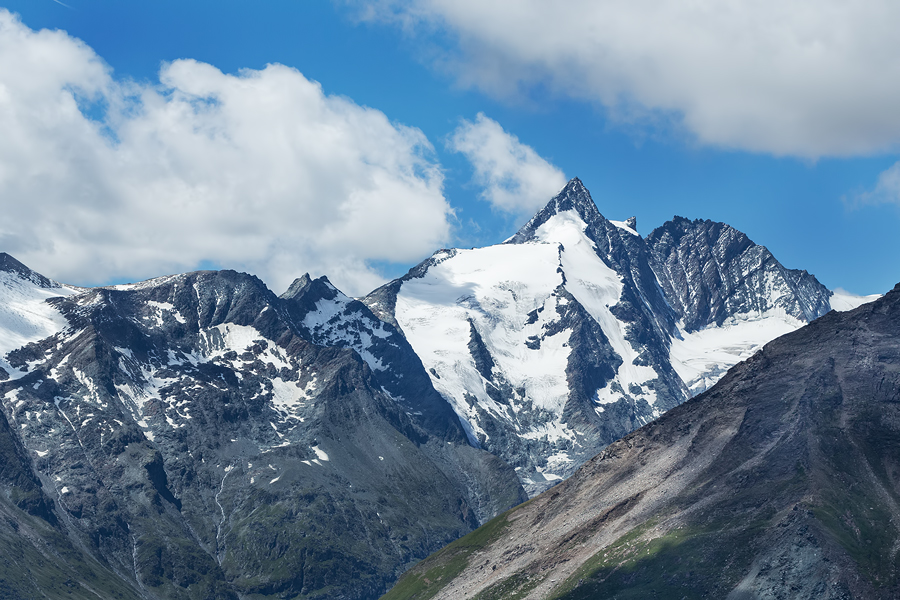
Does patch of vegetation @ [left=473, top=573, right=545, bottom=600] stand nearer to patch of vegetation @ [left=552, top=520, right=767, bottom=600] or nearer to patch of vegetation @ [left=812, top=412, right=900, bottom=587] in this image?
patch of vegetation @ [left=552, top=520, right=767, bottom=600]

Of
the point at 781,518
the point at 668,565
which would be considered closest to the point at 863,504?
the point at 781,518

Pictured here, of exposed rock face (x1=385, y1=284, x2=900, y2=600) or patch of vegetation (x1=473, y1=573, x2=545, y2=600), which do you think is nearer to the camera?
exposed rock face (x1=385, y1=284, x2=900, y2=600)

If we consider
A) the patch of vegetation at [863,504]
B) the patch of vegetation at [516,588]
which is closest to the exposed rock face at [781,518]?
the patch of vegetation at [863,504]

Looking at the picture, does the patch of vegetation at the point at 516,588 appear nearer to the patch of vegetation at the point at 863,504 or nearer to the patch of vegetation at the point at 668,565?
the patch of vegetation at the point at 668,565

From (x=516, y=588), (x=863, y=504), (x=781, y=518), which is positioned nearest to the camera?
(x=781, y=518)

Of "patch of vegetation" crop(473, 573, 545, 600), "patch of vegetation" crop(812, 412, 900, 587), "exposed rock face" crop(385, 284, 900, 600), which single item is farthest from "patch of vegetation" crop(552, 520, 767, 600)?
"patch of vegetation" crop(812, 412, 900, 587)

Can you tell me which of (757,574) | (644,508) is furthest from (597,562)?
(757,574)

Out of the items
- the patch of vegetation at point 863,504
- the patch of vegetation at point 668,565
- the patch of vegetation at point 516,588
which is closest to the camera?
the patch of vegetation at point 863,504

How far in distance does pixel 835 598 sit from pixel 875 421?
180 ft

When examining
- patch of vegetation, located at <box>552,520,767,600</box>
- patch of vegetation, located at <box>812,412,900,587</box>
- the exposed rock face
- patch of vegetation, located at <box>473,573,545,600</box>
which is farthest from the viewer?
patch of vegetation, located at <box>473,573,545,600</box>

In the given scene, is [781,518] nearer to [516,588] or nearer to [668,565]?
[668,565]

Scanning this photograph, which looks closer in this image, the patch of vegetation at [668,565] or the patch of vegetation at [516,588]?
A: the patch of vegetation at [668,565]

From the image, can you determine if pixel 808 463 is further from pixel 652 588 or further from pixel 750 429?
pixel 652 588

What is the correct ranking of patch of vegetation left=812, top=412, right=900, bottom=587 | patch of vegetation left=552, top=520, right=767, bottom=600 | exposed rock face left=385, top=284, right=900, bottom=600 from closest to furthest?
patch of vegetation left=812, top=412, right=900, bottom=587, exposed rock face left=385, top=284, right=900, bottom=600, patch of vegetation left=552, top=520, right=767, bottom=600
